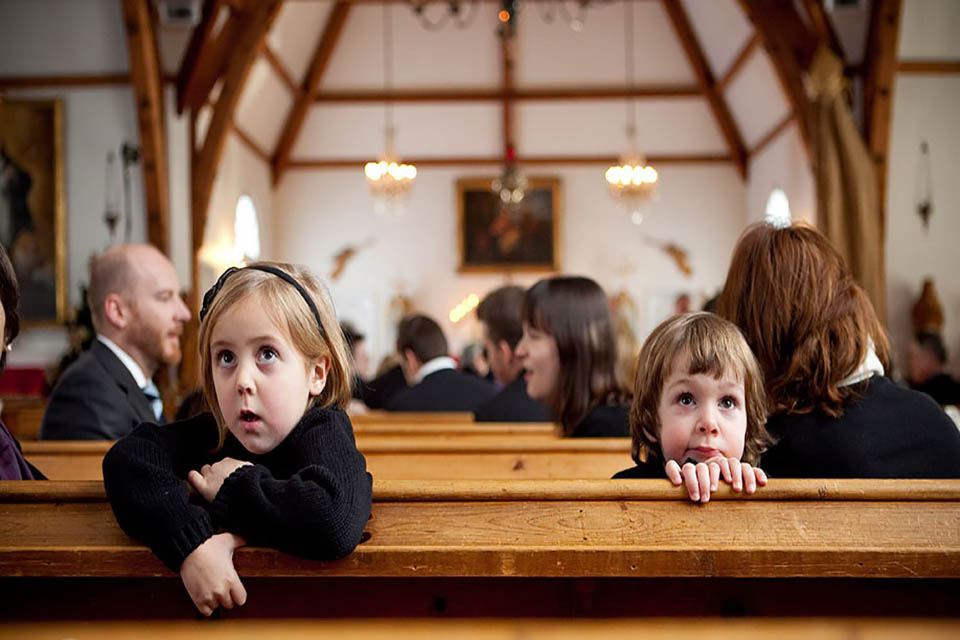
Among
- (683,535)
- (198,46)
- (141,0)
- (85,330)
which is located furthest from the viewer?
(198,46)

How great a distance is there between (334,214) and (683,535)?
14.5 m

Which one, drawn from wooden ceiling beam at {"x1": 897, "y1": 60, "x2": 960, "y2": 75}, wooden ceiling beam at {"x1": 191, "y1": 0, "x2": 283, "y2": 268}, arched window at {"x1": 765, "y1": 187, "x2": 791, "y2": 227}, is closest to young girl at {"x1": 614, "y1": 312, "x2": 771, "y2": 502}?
wooden ceiling beam at {"x1": 897, "y1": 60, "x2": 960, "y2": 75}

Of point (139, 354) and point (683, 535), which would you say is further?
point (139, 354)

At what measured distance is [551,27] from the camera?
49.6ft

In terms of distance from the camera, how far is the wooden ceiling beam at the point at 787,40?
9.30 metres

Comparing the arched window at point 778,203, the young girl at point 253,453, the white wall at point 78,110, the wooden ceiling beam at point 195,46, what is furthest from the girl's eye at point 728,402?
the arched window at point 778,203

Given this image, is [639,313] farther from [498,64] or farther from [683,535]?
[683,535]

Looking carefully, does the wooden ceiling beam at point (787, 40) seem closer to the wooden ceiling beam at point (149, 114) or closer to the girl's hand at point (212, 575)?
the wooden ceiling beam at point (149, 114)

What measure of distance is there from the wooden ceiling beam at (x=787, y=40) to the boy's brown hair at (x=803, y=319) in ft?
25.5

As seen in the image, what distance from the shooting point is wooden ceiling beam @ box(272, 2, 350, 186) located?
14.6 meters

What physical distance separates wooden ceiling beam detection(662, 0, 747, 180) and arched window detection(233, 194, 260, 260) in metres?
6.98

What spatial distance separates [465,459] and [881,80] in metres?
7.33

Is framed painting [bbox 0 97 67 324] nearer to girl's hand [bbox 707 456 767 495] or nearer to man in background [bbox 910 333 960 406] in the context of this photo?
man in background [bbox 910 333 960 406]

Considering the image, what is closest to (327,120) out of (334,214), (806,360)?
(334,214)
